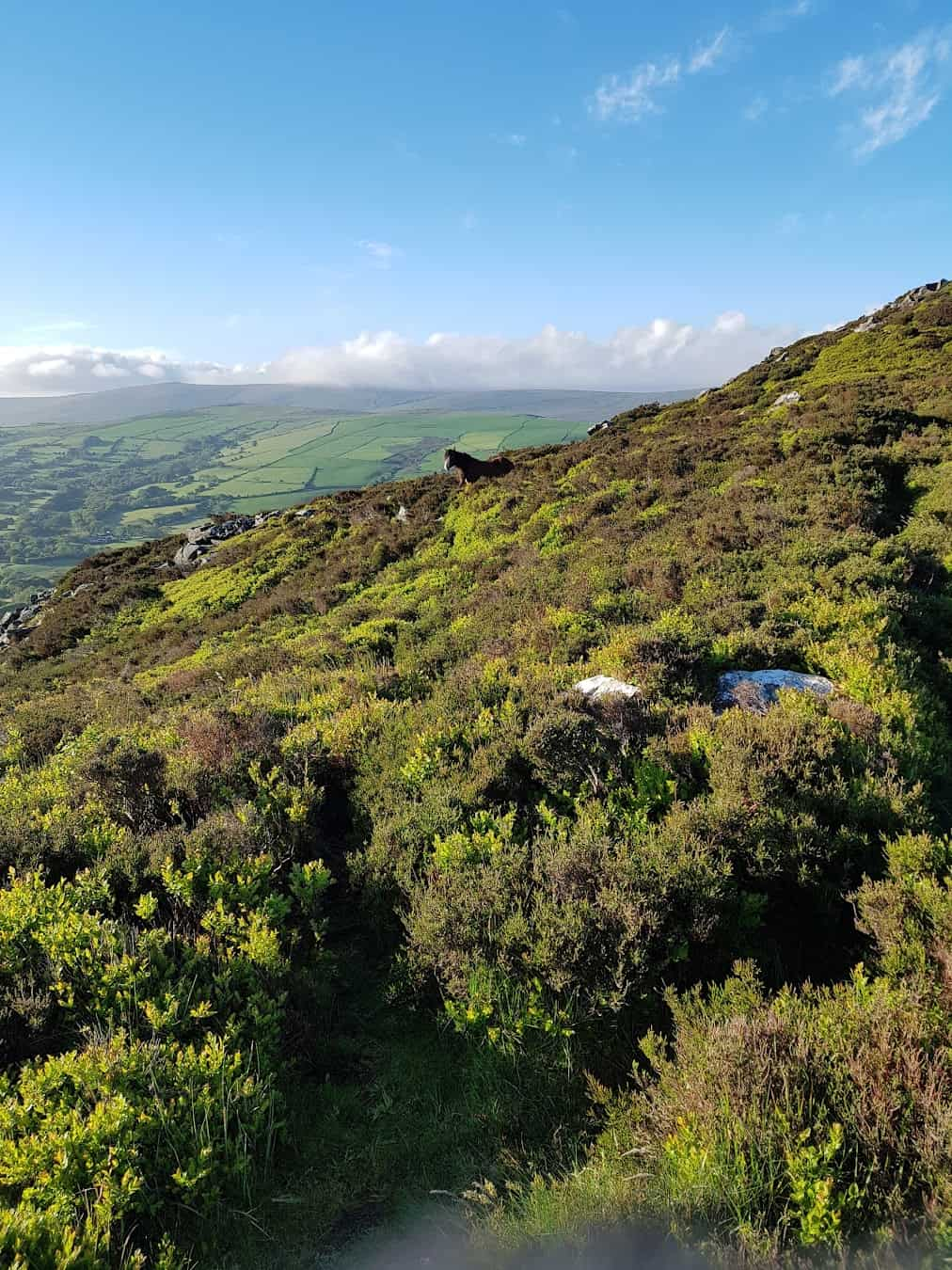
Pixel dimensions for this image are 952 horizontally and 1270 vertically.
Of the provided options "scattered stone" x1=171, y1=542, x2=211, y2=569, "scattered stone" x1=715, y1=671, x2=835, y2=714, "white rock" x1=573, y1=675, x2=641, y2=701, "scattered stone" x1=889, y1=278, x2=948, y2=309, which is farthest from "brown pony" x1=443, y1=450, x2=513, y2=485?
"scattered stone" x1=889, y1=278, x2=948, y2=309

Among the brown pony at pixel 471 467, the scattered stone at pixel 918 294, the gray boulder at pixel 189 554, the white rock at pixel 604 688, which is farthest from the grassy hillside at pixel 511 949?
the scattered stone at pixel 918 294

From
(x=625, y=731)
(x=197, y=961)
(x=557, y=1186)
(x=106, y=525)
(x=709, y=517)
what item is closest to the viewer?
(x=557, y=1186)

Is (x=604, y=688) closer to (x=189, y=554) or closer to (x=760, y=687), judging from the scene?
(x=760, y=687)

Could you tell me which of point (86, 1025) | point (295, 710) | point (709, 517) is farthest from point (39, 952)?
point (709, 517)

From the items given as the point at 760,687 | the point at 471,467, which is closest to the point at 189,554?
the point at 471,467

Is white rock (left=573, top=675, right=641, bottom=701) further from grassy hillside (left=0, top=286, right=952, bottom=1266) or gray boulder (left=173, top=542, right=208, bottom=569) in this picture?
gray boulder (left=173, top=542, right=208, bottom=569)

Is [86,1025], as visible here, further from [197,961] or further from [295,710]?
[295,710]
